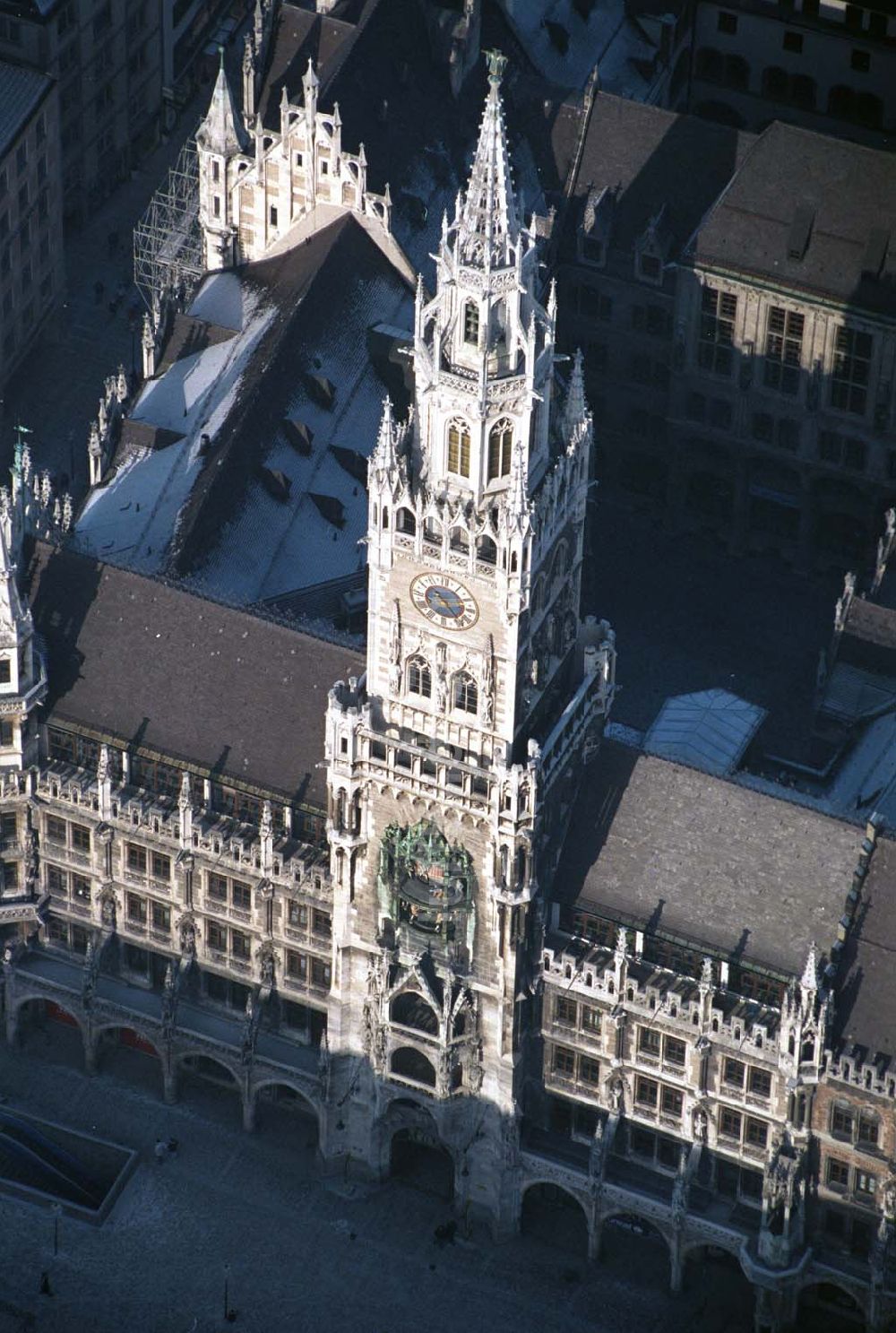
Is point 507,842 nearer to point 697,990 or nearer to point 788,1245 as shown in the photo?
point 697,990

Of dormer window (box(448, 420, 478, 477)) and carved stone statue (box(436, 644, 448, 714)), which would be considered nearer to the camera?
dormer window (box(448, 420, 478, 477))

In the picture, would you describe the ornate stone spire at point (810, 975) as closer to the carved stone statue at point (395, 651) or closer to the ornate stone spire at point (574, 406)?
the carved stone statue at point (395, 651)

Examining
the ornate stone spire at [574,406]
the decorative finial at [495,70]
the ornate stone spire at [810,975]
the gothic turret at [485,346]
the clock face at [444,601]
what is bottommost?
the ornate stone spire at [810,975]

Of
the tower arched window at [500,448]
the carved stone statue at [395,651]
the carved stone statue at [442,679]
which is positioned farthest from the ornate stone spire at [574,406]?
the carved stone statue at [442,679]

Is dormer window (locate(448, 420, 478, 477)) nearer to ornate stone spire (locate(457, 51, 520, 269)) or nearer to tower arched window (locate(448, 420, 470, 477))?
tower arched window (locate(448, 420, 470, 477))

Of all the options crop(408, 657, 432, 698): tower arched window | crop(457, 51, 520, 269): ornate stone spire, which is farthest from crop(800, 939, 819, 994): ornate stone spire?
crop(457, 51, 520, 269): ornate stone spire

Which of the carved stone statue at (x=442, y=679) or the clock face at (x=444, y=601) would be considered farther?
the carved stone statue at (x=442, y=679)

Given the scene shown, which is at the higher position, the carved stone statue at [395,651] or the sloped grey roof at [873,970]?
the carved stone statue at [395,651]

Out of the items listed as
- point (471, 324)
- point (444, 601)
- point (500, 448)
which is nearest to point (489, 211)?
point (471, 324)
